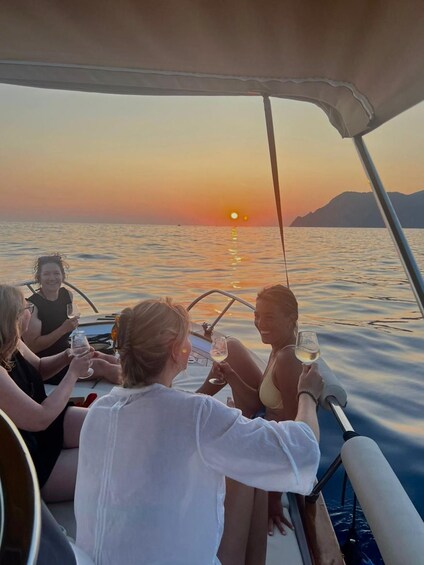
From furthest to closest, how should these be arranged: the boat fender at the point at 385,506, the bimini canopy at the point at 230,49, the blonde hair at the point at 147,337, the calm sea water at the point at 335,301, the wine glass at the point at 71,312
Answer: the calm sea water at the point at 335,301, the wine glass at the point at 71,312, the bimini canopy at the point at 230,49, the blonde hair at the point at 147,337, the boat fender at the point at 385,506

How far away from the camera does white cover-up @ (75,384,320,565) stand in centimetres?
95

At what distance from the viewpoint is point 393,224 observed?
1932 mm

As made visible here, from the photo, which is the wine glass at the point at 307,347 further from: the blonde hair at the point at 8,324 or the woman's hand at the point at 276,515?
the blonde hair at the point at 8,324

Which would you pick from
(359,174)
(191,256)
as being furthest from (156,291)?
(359,174)

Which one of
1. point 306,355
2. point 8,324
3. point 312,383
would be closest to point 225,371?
point 306,355

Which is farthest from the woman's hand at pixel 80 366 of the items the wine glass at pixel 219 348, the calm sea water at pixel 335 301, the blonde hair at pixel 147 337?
the blonde hair at pixel 147 337

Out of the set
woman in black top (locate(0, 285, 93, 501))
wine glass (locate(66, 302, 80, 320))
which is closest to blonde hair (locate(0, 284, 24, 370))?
woman in black top (locate(0, 285, 93, 501))

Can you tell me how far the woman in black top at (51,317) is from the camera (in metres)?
2.81

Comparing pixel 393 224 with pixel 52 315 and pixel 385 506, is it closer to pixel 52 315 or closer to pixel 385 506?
pixel 385 506

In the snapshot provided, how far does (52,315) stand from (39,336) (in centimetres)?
17

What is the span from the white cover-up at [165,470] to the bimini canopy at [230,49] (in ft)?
3.20

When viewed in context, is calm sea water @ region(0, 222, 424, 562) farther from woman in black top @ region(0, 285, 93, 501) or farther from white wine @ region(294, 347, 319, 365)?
white wine @ region(294, 347, 319, 365)

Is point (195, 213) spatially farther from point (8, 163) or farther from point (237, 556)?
point (237, 556)

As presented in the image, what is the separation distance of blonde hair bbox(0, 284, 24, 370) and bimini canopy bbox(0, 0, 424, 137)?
0.82 meters
